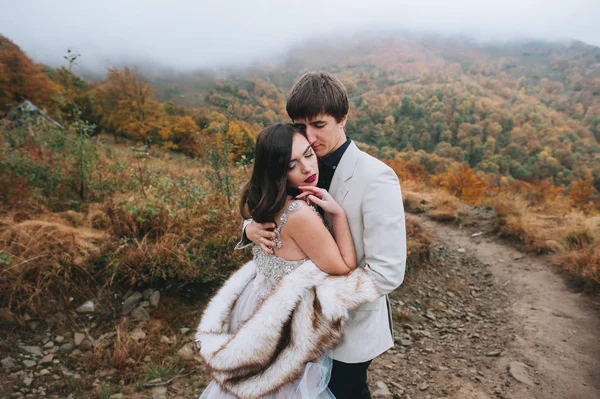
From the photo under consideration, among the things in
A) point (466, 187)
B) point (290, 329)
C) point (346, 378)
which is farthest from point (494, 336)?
point (466, 187)

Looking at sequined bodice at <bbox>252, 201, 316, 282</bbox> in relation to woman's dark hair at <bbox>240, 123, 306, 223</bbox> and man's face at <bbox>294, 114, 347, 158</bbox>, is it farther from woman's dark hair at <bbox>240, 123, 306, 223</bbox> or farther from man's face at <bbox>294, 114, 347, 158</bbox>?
man's face at <bbox>294, 114, 347, 158</bbox>

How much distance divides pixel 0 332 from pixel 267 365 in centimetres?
282

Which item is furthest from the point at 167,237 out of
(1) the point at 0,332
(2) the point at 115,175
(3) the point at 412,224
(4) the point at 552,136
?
(4) the point at 552,136

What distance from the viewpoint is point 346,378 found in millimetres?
1634

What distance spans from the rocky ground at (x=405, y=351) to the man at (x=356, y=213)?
5.24 ft

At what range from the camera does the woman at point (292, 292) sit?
4.58 feet

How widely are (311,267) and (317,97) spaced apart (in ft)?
2.75

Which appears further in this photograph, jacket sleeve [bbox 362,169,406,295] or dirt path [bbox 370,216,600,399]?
dirt path [bbox 370,216,600,399]

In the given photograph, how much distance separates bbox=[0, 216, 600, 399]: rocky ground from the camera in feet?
8.56

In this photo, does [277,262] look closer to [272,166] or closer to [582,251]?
[272,166]

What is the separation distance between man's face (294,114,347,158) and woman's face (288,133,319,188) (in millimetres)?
140

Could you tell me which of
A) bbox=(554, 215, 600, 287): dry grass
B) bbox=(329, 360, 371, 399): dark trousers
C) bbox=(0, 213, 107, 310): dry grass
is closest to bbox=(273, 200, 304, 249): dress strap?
bbox=(329, 360, 371, 399): dark trousers

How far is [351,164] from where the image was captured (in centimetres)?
158

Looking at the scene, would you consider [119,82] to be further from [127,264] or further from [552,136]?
[552,136]
